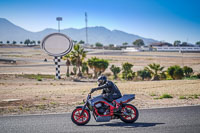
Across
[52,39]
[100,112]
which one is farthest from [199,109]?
[52,39]

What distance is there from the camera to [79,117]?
288 inches

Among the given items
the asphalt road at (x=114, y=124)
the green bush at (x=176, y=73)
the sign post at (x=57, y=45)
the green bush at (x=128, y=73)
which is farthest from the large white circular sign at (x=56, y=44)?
the asphalt road at (x=114, y=124)

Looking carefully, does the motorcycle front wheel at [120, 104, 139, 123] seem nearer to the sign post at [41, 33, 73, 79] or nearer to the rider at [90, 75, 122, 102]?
the rider at [90, 75, 122, 102]

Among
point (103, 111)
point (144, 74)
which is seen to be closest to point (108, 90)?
point (103, 111)

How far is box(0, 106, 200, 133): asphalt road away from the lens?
6.75 meters

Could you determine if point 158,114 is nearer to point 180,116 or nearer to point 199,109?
point 180,116

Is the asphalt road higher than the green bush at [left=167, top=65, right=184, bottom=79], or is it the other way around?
the green bush at [left=167, top=65, right=184, bottom=79]

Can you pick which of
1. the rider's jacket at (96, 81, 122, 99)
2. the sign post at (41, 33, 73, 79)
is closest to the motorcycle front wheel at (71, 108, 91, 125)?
the rider's jacket at (96, 81, 122, 99)

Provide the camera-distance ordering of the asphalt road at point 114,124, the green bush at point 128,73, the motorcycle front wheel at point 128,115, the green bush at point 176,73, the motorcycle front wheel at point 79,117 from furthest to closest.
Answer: the green bush at point 128,73 → the green bush at point 176,73 → the motorcycle front wheel at point 128,115 → the motorcycle front wheel at point 79,117 → the asphalt road at point 114,124

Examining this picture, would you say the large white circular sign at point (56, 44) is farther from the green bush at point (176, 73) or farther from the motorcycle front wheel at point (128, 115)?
the motorcycle front wheel at point (128, 115)

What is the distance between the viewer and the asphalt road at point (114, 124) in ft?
22.2

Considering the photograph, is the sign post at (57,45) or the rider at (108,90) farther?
the sign post at (57,45)

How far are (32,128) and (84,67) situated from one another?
2890 cm

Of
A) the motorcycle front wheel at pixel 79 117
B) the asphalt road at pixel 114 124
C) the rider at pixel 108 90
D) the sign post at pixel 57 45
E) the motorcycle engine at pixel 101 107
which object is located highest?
the sign post at pixel 57 45
